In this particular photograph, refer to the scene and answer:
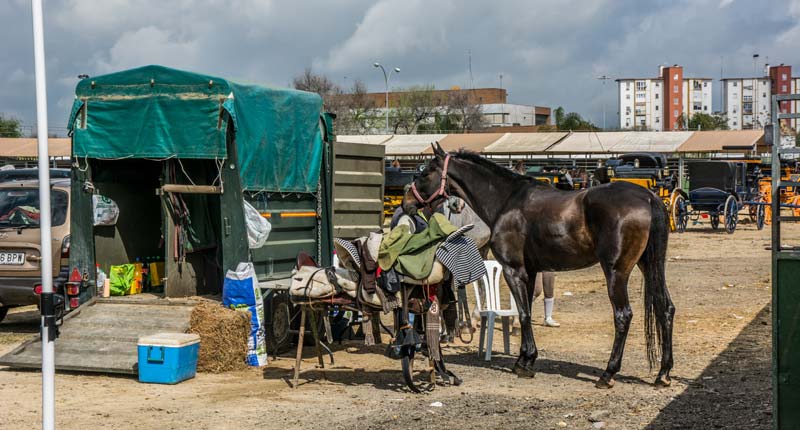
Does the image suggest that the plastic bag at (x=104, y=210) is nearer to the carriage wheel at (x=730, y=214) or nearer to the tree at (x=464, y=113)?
the carriage wheel at (x=730, y=214)

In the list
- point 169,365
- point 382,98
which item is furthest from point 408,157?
point 382,98

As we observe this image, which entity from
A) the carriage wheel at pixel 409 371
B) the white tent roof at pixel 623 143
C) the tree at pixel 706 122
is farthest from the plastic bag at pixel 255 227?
the tree at pixel 706 122

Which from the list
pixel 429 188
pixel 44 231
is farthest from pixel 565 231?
pixel 44 231

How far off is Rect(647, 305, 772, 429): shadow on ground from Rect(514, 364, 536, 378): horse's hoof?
151 centimetres

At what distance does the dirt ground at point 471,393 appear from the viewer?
779 centimetres

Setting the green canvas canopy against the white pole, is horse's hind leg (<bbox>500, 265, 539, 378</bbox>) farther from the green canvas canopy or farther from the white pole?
the white pole

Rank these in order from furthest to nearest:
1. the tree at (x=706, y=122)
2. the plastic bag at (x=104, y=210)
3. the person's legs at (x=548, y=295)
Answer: the tree at (x=706, y=122) → the person's legs at (x=548, y=295) → the plastic bag at (x=104, y=210)

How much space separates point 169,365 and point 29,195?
4.77 meters

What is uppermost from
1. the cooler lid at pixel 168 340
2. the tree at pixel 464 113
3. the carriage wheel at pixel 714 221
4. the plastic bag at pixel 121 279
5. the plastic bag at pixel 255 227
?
the tree at pixel 464 113

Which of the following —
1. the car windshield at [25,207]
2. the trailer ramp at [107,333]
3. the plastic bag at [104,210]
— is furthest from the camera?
the car windshield at [25,207]

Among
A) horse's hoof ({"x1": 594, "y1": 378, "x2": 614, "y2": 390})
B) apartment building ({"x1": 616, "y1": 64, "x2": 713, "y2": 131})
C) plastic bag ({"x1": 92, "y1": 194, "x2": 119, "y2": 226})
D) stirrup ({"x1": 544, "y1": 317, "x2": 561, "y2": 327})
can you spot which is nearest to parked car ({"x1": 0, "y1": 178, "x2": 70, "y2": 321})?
plastic bag ({"x1": 92, "y1": 194, "x2": 119, "y2": 226})

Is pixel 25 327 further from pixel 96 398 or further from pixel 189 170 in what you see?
pixel 96 398

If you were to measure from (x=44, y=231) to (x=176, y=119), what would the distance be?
4669mm

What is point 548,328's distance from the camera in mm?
13000
